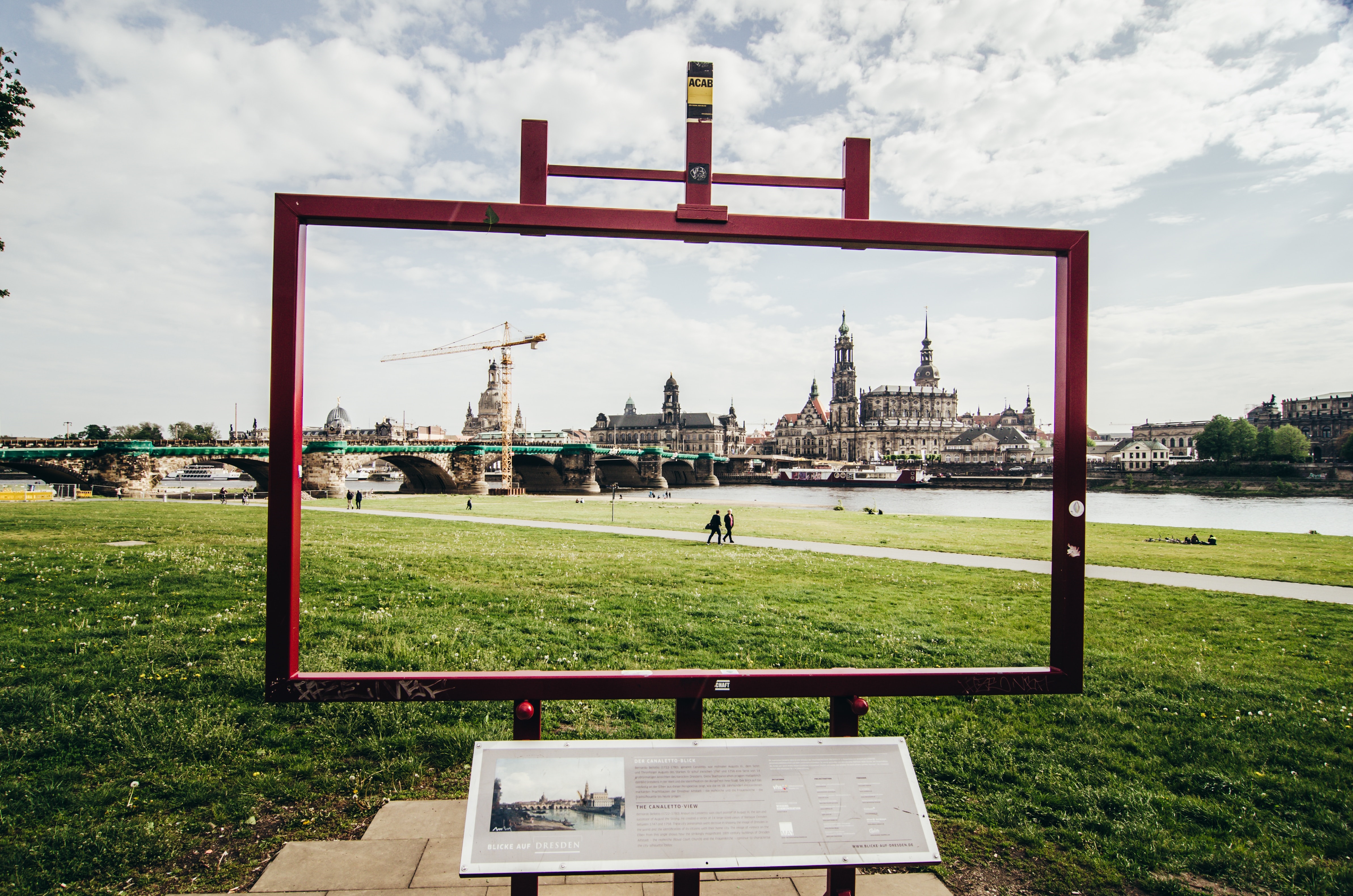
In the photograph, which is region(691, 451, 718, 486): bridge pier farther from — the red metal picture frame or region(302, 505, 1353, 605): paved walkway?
the red metal picture frame

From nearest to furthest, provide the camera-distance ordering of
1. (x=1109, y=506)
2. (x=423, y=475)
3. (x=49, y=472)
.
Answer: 1. (x=49, y=472)
2. (x=1109, y=506)
3. (x=423, y=475)

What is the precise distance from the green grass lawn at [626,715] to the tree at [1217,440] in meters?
113

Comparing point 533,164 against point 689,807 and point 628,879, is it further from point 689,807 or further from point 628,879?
point 628,879

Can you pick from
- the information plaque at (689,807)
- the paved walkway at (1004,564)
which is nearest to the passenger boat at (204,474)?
the paved walkway at (1004,564)

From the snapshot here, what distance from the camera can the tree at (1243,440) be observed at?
309 feet

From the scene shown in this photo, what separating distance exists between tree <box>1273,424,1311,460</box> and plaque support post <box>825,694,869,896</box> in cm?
11852

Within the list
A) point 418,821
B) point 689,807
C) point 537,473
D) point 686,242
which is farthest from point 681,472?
point 689,807

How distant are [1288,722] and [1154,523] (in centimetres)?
3326

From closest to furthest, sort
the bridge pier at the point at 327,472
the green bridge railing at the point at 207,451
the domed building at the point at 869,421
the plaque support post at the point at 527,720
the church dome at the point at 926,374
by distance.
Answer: the plaque support post at the point at 527,720 → the green bridge railing at the point at 207,451 → the bridge pier at the point at 327,472 → the domed building at the point at 869,421 → the church dome at the point at 926,374

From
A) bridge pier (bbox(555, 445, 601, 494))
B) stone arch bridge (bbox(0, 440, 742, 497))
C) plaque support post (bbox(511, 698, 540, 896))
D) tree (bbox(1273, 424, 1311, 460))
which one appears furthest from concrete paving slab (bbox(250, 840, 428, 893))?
tree (bbox(1273, 424, 1311, 460))

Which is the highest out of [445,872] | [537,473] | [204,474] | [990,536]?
[445,872]

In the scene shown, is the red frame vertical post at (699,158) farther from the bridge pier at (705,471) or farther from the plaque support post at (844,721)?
the bridge pier at (705,471)

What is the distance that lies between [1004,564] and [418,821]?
14360mm

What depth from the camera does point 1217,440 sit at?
9756 centimetres
